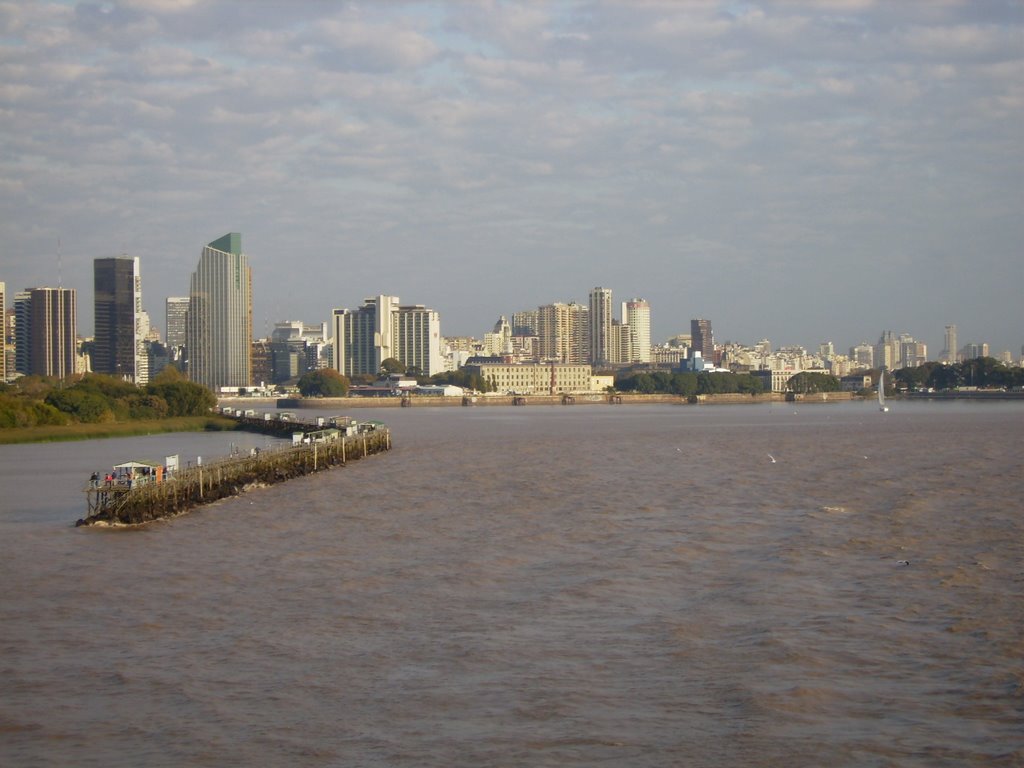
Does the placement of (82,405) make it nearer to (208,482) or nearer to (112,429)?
(112,429)

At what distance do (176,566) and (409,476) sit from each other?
24980mm

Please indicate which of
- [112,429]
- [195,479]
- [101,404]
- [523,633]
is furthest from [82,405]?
[523,633]

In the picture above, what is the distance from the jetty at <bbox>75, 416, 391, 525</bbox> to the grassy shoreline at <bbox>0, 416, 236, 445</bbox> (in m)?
20.6

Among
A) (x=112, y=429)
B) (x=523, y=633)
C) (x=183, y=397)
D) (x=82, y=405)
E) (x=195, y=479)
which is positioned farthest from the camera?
(x=183, y=397)

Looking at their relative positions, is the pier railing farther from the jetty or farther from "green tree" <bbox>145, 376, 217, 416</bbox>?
"green tree" <bbox>145, 376, 217, 416</bbox>

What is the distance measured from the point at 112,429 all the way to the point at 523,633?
232 feet

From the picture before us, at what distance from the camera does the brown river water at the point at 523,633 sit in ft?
46.5

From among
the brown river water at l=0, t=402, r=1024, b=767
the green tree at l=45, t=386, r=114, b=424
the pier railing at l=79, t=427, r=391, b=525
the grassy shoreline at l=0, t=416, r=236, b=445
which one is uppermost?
the green tree at l=45, t=386, r=114, b=424

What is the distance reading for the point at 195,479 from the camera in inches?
1576

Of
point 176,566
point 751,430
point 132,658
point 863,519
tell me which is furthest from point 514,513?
point 751,430

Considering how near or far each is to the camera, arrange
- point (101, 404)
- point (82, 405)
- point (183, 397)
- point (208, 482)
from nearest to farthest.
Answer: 1. point (208, 482)
2. point (82, 405)
3. point (101, 404)
4. point (183, 397)

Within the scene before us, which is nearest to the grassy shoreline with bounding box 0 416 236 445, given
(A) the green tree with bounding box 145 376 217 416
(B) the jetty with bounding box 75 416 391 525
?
(A) the green tree with bounding box 145 376 217 416

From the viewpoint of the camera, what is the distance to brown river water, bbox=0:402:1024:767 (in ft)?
46.5

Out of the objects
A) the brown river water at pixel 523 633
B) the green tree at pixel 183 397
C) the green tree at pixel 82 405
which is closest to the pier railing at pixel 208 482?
the brown river water at pixel 523 633
